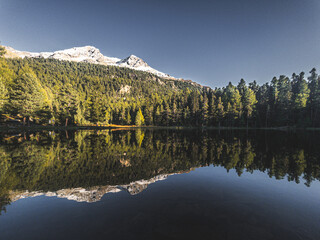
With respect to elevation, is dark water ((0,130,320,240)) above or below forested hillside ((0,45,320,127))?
below

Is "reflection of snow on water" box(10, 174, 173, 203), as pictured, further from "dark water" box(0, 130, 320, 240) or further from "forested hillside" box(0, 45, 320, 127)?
"forested hillside" box(0, 45, 320, 127)

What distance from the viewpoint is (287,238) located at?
12.4ft

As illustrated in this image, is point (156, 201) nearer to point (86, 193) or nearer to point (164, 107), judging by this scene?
point (86, 193)

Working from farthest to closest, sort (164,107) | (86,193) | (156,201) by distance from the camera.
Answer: (164,107) < (86,193) < (156,201)

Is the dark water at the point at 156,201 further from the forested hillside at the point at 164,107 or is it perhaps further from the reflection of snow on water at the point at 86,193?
the forested hillside at the point at 164,107

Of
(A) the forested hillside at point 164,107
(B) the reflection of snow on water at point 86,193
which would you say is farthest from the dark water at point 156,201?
(A) the forested hillside at point 164,107

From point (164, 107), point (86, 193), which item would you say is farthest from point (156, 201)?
point (164, 107)

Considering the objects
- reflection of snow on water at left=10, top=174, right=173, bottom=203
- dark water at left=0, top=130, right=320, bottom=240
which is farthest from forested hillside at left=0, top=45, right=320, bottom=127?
reflection of snow on water at left=10, top=174, right=173, bottom=203

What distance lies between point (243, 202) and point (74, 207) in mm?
6509

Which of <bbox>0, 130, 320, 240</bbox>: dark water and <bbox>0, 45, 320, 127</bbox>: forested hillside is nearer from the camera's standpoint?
<bbox>0, 130, 320, 240</bbox>: dark water

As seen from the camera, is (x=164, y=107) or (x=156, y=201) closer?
(x=156, y=201)

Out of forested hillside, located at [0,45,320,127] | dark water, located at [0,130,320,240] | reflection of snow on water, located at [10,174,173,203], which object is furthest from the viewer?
forested hillside, located at [0,45,320,127]

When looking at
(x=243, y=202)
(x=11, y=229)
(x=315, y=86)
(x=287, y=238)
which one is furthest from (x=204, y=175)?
(x=315, y=86)

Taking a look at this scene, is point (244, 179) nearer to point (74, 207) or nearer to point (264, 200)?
point (264, 200)
